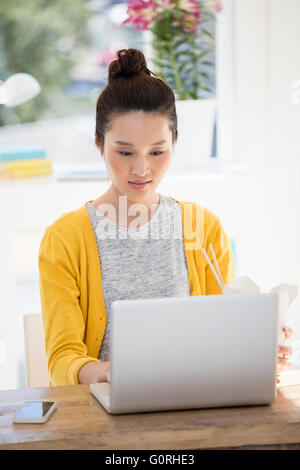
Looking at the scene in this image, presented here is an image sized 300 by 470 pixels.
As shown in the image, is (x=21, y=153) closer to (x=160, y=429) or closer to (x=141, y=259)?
(x=141, y=259)

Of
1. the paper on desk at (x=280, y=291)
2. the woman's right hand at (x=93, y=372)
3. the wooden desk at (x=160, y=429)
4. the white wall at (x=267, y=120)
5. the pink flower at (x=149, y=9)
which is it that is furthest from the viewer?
the white wall at (x=267, y=120)

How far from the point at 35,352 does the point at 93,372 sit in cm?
39

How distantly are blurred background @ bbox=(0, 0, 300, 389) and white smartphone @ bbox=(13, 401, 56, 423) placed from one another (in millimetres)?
1299

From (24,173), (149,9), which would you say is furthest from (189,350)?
(149,9)

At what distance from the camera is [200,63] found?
275 cm

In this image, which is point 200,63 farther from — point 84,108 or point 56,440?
point 56,440

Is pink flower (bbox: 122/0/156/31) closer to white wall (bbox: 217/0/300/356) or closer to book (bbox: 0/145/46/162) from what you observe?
white wall (bbox: 217/0/300/356)

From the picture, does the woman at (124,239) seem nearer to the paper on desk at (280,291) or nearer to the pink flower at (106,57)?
the paper on desk at (280,291)

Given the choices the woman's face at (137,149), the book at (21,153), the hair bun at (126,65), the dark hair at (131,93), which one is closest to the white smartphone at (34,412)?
the woman's face at (137,149)

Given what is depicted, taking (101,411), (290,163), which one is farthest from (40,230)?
(101,411)

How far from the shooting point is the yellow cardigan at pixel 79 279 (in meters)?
1.64

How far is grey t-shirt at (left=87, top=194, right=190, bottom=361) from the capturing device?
1.80 m

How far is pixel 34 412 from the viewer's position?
4.12ft

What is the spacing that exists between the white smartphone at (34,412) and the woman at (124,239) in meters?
0.29
